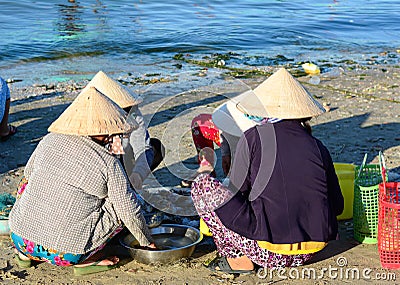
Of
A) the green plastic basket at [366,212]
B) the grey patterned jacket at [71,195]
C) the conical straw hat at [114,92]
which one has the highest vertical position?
the conical straw hat at [114,92]

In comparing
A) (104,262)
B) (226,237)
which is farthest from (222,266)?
(104,262)

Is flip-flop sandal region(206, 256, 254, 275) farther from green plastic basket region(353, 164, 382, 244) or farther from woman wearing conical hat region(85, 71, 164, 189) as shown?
woman wearing conical hat region(85, 71, 164, 189)

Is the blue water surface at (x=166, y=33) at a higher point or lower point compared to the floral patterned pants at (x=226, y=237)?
lower

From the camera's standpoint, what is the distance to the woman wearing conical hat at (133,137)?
4664mm

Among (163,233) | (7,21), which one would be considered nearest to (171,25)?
(7,21)

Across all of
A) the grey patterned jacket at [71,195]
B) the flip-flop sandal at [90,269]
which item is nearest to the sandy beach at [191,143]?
the flip-flop sandal at [90,269]

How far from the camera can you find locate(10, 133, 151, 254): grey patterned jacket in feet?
11.7

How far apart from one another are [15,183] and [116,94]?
128 centimetres

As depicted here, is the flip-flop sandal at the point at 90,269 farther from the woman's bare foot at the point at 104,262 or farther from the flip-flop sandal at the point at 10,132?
the flip-flop sandal at the point at 10,132

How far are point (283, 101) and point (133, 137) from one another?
4.70ft

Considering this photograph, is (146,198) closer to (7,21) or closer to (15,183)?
(15,183)

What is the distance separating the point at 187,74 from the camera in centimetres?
993

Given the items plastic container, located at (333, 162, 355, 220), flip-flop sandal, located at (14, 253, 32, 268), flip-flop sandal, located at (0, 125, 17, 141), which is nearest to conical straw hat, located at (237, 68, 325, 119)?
plastic container, located at (333, 162, 355, 220)

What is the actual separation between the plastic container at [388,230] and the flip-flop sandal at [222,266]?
0.83 meters
